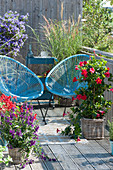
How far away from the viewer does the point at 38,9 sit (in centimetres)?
611

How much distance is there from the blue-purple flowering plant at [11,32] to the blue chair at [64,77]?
1084mm

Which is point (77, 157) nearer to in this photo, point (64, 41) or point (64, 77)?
point (64, 77)

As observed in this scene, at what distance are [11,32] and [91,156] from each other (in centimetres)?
309

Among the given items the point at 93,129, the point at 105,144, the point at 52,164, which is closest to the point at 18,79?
the point at 93,129

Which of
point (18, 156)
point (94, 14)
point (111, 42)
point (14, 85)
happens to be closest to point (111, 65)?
point (14, 85)

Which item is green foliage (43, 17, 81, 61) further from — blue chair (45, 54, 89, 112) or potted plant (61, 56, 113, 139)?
potted plant (61, 56, 113, 139)

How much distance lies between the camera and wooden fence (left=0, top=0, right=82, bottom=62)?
6008 millimetres

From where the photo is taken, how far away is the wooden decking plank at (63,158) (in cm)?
301

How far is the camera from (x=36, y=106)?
555cm

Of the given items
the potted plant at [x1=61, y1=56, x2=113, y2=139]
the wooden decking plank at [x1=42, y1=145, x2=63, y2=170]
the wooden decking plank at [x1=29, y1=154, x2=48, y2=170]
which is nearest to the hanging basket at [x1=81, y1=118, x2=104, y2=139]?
the potted plant at [x1=61, y1=56, x2=113, y2=139]

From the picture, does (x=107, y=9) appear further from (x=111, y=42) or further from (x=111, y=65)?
(x=111, y=65)

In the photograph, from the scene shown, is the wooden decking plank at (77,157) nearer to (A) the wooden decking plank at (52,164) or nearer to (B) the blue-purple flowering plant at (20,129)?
(A) the wooden decking plank at (52,164)

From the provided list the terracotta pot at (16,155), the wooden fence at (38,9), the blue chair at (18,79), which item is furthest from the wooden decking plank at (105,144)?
the wooden fence at (38,9)

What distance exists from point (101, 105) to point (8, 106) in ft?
3.91
